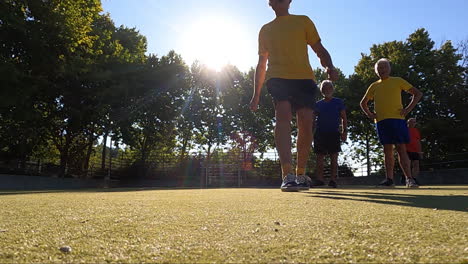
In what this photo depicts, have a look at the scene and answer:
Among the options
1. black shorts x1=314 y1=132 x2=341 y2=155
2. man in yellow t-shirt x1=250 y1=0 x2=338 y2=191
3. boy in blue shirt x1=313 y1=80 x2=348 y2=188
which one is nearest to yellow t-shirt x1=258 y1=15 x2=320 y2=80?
man in yellow t-shirt x1=250 y1=0 x2=338 y2=191

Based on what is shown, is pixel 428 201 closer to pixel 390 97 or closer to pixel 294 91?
pixel 294 91

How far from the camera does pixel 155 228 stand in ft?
4.26

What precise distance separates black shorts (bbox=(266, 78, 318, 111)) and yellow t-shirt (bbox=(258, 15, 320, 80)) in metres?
0.06

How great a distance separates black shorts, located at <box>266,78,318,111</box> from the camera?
3.60m

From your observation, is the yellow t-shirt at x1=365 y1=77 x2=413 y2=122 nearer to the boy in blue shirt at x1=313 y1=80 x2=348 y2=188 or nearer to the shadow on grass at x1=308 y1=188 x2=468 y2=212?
the boy in blue shirt at x1=313 y1=80 x2=348 y2=188

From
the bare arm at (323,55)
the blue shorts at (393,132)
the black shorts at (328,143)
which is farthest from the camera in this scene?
the black shorts at (328,143)

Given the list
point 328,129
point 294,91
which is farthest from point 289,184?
point 328,129

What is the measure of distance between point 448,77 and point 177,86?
60.4ft

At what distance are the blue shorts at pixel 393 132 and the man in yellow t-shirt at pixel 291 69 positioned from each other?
2.02 metres

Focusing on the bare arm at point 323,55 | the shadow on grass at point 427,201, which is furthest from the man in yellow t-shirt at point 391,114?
the shadow on grass at point 427,201

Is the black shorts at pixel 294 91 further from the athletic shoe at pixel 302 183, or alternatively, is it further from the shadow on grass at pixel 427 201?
the shadow on grass at pixel 427 201

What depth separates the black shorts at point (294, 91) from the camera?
360 cm

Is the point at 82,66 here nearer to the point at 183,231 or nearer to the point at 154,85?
the point at 154,85

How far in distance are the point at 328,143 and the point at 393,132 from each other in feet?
3.70
